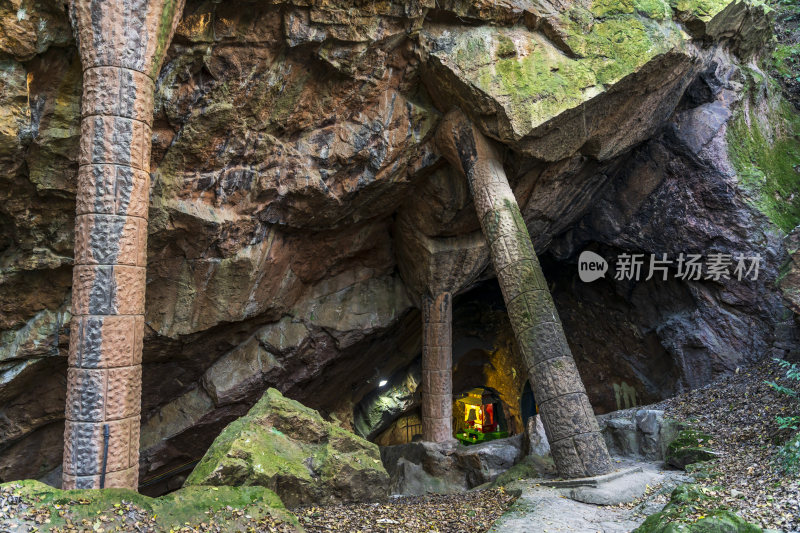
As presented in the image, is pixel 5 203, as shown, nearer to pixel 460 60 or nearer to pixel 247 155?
pixel 247 155

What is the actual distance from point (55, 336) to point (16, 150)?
8.48ft

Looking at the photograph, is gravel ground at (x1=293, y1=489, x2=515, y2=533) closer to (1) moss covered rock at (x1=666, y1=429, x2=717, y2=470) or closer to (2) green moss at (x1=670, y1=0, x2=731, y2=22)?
(1) moss covered rock at (x1=666, y1=429, x2=717, y2=470)

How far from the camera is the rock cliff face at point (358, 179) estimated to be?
6492mm

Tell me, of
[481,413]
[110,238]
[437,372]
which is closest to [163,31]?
[110,238]

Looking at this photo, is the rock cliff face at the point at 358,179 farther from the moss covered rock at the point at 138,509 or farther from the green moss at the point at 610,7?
the moss covered rock at the point at 138,509

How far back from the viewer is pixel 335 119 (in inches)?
300

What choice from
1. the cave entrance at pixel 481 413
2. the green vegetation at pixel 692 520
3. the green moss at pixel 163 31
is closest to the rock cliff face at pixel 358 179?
the green moss at pixel 163 31

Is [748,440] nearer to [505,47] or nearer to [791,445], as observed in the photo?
[791,445]

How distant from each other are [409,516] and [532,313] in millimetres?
2797

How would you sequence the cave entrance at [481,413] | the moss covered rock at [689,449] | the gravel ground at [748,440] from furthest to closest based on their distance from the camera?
1. the cave entrance at [481,413]
2. the moss covered rock at [689,449]
3. the gravel ground at [748,440]

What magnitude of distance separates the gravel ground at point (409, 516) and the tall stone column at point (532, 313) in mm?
1001

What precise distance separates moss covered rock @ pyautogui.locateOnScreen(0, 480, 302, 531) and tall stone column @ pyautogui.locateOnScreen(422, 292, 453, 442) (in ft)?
18.0

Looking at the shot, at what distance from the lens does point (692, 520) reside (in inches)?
126

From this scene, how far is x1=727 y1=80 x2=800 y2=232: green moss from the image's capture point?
950 cm
